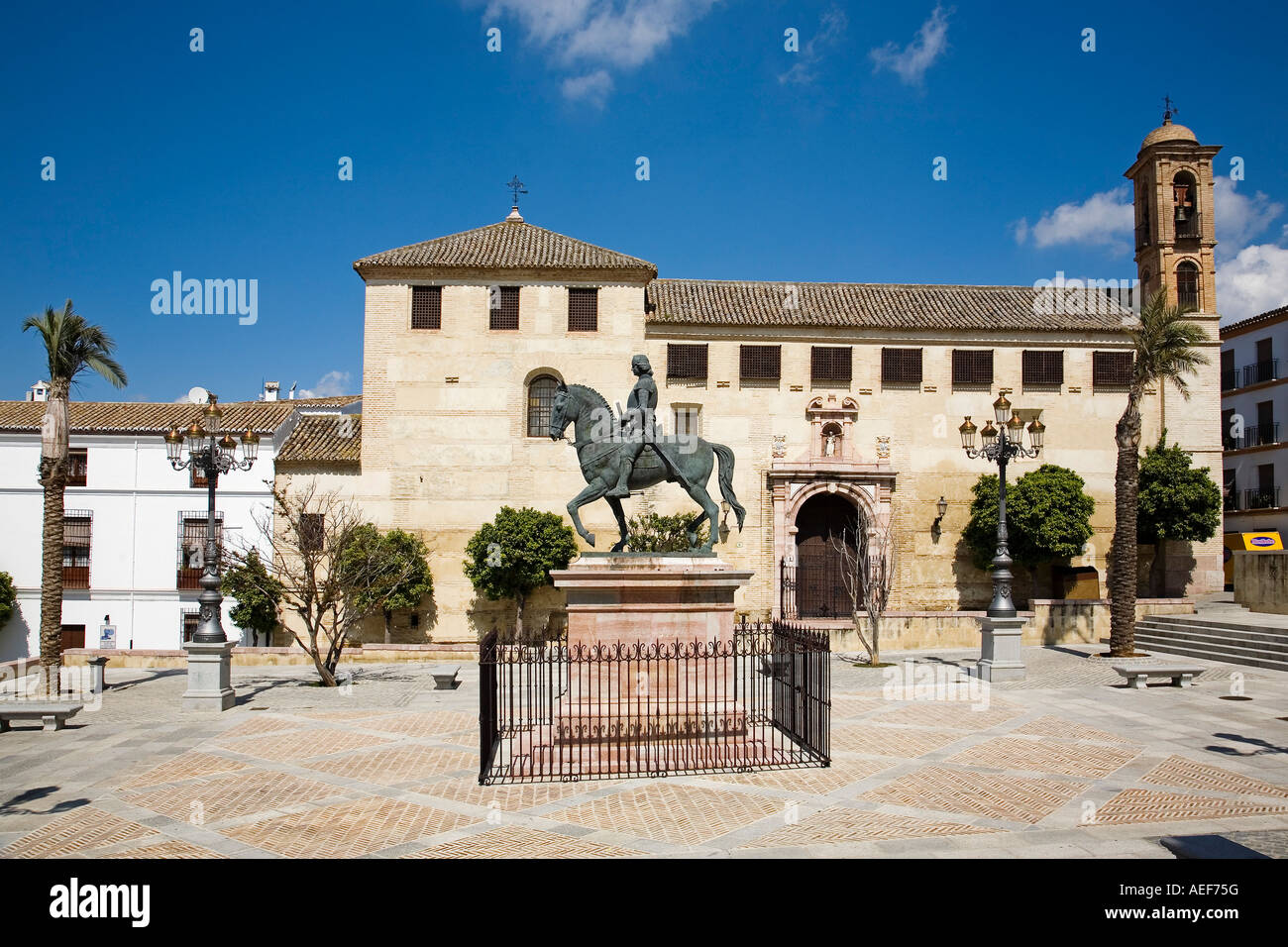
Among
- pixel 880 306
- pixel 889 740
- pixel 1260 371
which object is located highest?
pixel 880 306

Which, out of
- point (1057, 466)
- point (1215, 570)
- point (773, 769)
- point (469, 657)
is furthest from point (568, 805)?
point (1215, 570)

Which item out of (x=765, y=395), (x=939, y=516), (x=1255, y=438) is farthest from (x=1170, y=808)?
(x=1255, y=438)

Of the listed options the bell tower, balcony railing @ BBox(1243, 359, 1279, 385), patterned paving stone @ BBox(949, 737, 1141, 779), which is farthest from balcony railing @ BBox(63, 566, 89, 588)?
balcony railing @ BBox(1243, 359, 1279, 385)

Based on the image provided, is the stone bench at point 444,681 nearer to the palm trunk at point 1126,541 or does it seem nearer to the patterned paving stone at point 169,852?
the patterned paving stone at point 169,852

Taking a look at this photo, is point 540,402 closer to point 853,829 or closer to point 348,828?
point 348,828

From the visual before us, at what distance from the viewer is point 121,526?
2966 centimetres

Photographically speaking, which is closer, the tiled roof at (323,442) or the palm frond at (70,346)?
the palm frond at (70,346)

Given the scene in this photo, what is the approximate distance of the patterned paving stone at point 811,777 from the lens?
28.7 ft

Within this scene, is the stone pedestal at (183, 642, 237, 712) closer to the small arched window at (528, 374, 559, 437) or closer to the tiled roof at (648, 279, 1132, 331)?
the small arched window at (528, 374, 559, 437)

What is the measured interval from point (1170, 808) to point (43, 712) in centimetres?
1407

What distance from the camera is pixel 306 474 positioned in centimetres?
2855

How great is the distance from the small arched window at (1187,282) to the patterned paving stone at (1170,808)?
28.6m

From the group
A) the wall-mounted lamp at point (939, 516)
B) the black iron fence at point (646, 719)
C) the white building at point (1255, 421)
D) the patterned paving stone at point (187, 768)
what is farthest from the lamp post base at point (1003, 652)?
the white building at point (1255, 421)

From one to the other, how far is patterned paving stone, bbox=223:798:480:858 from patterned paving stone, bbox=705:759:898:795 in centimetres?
293
